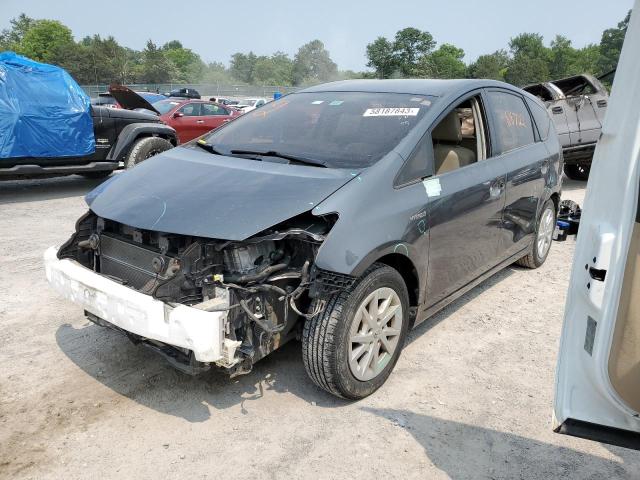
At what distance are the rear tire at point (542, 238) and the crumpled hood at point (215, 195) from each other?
2.85 meters

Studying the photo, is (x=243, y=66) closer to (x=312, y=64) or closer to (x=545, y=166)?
(x=312, y=64)

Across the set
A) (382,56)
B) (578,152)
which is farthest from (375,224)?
(382,56)

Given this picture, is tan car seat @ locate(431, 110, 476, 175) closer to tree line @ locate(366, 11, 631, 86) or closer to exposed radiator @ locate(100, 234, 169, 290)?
exposed radiator @ locate(100, 234, 169, 290)

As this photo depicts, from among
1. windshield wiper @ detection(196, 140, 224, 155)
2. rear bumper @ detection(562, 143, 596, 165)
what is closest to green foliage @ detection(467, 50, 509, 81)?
rear bumper @ detection(562, 143, 596, 165)

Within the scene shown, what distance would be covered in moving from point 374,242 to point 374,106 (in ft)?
4.29

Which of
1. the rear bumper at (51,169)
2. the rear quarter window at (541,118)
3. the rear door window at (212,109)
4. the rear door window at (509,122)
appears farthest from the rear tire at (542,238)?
the rear door window at (212,109)

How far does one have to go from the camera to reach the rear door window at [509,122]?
14.0ft

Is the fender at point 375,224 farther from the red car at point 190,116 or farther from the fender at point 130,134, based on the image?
the red car at point 190,116

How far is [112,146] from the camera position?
888 centimetres

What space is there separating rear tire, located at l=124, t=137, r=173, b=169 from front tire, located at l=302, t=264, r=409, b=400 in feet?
22.7

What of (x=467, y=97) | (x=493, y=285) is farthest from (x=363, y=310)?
(x=493, y=285)

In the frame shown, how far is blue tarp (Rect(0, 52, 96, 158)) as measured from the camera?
7.55 m

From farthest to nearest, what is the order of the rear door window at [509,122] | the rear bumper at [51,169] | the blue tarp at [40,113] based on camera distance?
the rear bumper at [51,169]
the blue tarp at [40,113]
the rear door window at [509,122]

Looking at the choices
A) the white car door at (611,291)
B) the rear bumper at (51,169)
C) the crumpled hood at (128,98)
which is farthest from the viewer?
the crumpled hood at (128,98)
